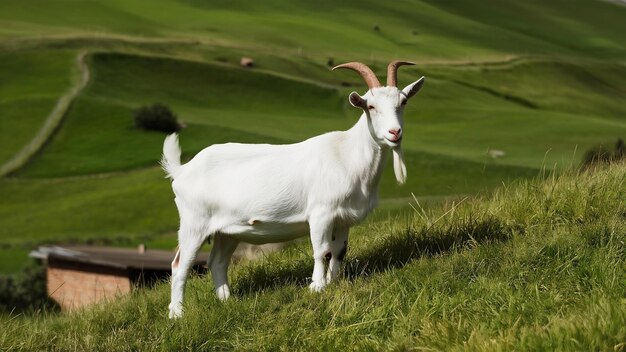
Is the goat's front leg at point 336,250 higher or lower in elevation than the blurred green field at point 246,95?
higher

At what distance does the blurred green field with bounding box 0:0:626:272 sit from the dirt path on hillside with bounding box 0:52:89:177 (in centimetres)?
58

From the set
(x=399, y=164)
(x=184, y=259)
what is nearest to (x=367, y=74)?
(x=399, y=164)

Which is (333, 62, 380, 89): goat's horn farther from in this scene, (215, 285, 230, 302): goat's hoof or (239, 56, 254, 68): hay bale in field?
(239, 56, 254, 68): hay bale in field

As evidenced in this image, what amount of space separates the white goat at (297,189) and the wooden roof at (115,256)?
2706 centimetres

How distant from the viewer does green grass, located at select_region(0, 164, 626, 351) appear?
6977 mm

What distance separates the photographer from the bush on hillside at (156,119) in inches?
3024

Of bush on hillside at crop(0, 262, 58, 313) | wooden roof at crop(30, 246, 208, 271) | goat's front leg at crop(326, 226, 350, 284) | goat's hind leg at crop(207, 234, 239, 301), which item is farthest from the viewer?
bush on hillside at crop(0, 262, 58, 313)

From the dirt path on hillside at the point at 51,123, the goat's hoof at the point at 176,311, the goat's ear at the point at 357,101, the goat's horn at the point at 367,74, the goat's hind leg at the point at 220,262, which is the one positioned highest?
the goat's horn at the point at 367,74

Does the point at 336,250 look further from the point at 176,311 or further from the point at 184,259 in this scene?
the point at 176,311

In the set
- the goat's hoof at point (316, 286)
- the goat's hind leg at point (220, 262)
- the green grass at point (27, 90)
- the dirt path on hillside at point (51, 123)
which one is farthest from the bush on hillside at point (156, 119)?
the goat's hoof at point (316, 286)

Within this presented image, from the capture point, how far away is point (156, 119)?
252 ft

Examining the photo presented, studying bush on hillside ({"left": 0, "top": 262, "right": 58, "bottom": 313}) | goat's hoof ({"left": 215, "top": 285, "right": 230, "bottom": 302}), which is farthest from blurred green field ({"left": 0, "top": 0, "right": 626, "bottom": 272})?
goat's hoof ({"left": 215, "top": 285, "right": 230, "bottom": 302})

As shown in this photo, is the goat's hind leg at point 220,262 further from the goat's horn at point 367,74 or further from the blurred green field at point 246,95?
the blurred green field at point 246,95

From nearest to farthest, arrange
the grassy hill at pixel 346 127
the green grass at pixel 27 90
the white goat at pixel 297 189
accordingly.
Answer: the grassy hill at pixel 346 127 < the white goat at pixel 297 189 < the green grass at pixel 27 90
